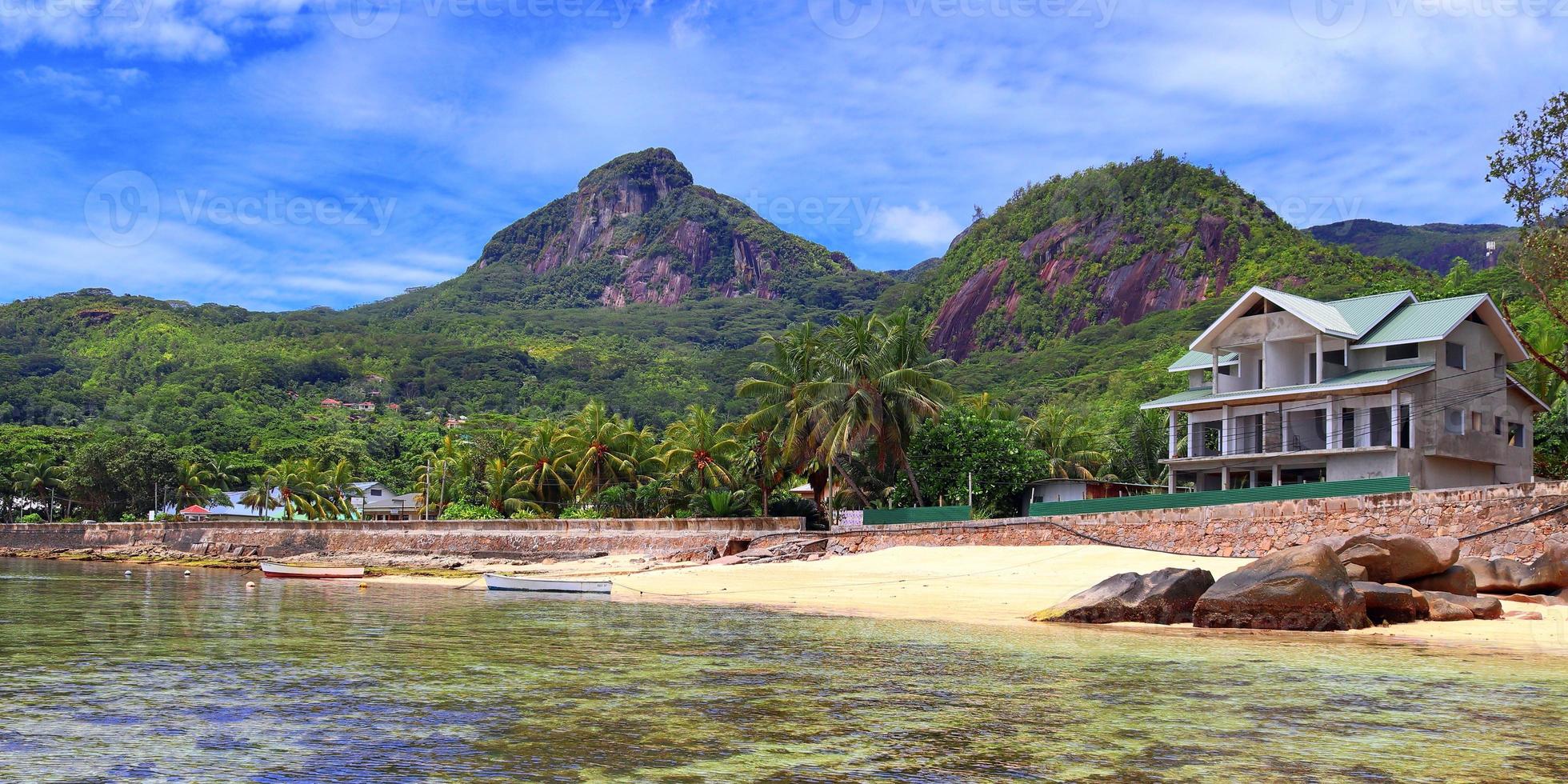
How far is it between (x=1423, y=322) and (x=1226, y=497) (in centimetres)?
1121

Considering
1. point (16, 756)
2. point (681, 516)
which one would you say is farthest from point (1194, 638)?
point (681, 516)

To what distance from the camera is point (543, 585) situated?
36062 millimetres

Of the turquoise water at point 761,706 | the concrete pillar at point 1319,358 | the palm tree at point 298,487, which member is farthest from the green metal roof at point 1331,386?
the palm tree at point 298,487

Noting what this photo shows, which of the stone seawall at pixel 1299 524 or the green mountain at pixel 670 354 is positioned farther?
the green mountain at pixel 670 354

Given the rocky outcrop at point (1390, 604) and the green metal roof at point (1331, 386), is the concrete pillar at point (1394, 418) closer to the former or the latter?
the green metal roof at point (1331, 386)

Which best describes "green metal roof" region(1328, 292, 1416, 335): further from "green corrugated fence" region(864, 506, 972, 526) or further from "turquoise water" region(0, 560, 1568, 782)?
"turquoise water" region(0, 560, 1568, 782)

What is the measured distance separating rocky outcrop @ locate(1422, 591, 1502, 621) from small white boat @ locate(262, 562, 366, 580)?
38462 mm

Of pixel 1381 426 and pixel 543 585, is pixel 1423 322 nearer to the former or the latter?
pixel 1381 426

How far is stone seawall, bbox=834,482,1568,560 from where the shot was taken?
27328 millimetres

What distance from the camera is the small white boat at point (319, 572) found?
4588 cm

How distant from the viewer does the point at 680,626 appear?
77.6ft

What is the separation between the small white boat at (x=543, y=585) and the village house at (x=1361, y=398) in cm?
2155

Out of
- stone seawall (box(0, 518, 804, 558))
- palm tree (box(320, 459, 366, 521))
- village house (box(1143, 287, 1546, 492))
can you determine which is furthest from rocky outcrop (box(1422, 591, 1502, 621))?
palm tree (box(320, 459, 366, 521))

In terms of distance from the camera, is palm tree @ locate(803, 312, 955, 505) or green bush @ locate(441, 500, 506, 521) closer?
palm tree @ locate(803, 312, 955, 505)
